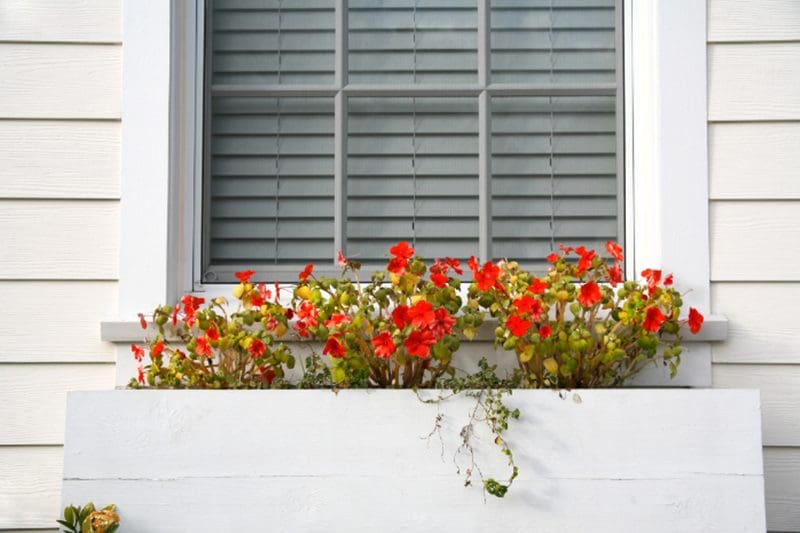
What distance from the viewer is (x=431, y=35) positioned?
247 centimetres

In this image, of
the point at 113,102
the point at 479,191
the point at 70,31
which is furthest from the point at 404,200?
the point at 70,31

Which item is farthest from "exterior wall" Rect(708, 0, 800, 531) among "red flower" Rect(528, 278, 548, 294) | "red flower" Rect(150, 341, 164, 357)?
"red flower" Rect(150, 341, 164, 357)

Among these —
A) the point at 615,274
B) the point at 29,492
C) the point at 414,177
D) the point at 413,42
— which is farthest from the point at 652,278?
the point at 29,492

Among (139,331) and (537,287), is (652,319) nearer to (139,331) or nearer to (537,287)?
(537,287)

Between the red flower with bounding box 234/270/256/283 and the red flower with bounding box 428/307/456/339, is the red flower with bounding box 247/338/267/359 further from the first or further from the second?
the red flower with bounding box 428/307/456/339

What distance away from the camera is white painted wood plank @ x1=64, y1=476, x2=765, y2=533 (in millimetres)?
1991

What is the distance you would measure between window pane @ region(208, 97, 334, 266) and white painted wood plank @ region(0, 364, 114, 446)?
41 cm

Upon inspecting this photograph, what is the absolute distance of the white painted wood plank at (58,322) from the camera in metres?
2.27

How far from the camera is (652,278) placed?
7.22 ft

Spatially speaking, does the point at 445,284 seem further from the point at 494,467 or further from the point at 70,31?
the point at 70,31

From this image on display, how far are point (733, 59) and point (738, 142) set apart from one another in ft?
0.66

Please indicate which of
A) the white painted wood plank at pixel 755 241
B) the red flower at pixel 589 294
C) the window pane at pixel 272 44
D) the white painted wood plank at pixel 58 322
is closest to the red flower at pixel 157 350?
the white painted wood plank at pixel 58 322

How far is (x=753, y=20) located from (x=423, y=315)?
1.09 m

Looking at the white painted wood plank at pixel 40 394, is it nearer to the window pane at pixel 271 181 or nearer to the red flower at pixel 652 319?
the window pane at pixel 271 181
